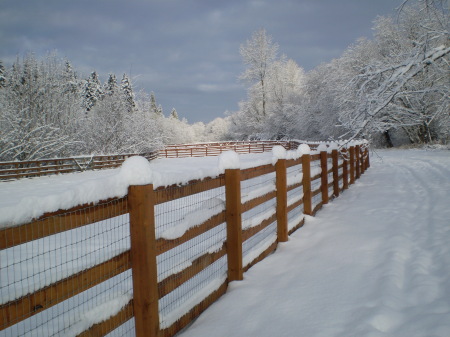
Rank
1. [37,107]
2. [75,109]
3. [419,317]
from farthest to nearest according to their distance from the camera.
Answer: [75,109], [37,107], [419,317]

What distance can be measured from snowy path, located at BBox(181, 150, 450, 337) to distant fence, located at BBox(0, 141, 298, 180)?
1707 centimetres

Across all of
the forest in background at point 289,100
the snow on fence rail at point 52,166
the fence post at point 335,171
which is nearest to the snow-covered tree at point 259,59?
the forest in background at point 289,100

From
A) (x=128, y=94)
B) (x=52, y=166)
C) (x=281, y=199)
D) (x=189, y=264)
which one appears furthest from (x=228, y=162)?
(x=128, y=94)

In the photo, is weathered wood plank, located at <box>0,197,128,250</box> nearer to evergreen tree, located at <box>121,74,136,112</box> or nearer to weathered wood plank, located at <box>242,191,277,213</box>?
weathered wood plank, located at <box>242,191,277,213</box>

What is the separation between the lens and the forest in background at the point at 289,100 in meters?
7.45

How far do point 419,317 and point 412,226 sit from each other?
304cm

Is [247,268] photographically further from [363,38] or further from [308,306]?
[363,38]

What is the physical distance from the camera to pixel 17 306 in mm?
1631

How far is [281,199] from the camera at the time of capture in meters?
5.12

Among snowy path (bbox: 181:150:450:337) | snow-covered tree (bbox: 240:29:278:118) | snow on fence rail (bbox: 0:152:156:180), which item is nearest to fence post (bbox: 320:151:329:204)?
snowy path (bbox: 181:150:450:337)

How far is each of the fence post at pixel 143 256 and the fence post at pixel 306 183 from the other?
444 cm

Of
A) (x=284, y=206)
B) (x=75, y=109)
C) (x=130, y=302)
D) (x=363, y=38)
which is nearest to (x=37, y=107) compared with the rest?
(x=75, y=109)

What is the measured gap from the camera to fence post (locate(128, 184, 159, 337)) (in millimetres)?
2363

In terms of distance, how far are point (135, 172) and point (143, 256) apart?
0.60 metres
